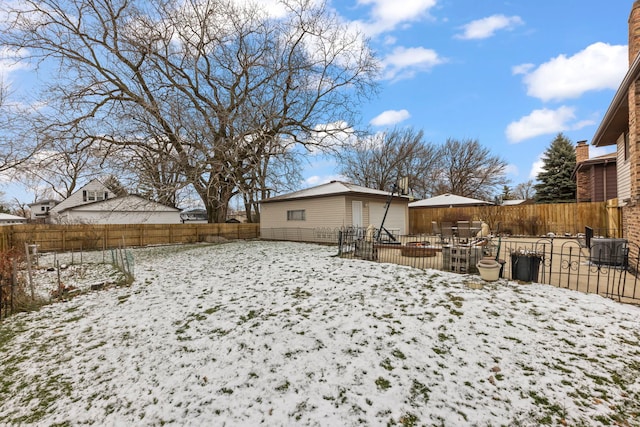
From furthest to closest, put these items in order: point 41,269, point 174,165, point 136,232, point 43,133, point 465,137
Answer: point 465,137
point 136,232
point 174,165
point 43,133
point 41,269

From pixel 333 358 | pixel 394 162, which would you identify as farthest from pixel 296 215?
pixel 394 162

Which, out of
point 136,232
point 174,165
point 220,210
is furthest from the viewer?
point 220,210

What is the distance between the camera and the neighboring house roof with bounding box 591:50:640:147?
5398 millimetres

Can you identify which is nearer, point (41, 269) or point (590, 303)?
point (590, 303)

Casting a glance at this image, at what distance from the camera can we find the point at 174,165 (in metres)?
13.7

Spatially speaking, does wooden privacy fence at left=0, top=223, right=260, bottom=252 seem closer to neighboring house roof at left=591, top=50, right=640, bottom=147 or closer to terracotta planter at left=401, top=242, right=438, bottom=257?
terracotta planter at left=401, top=242, right=438, bottom=257

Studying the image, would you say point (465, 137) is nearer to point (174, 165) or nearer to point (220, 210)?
point (220, 210)

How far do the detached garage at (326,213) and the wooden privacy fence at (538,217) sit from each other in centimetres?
378

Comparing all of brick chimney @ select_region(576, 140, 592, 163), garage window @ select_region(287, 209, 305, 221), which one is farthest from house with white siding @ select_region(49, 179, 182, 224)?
brick chimney @ select_region(576, 140, 592, 163)

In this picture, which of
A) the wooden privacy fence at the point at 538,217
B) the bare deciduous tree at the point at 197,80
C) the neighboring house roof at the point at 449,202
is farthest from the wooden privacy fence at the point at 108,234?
the wooden privacy fence at the point at 538,217

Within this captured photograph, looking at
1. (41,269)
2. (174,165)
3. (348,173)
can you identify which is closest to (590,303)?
(41,269)

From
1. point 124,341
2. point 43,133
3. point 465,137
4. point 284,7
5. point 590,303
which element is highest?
point 284,7

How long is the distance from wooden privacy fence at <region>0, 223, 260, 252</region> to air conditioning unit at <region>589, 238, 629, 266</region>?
1518cm

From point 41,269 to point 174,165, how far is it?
6.48 meters
